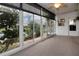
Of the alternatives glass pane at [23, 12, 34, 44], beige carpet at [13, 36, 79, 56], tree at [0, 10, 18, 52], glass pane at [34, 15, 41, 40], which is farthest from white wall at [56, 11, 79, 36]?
tree at [0, 10, 18, 52]

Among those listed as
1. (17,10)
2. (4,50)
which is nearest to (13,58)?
(4,50)

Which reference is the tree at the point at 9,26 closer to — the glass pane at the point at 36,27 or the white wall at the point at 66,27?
the glass pane at the point at 36,27

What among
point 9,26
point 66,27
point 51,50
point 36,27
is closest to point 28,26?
point 36,27

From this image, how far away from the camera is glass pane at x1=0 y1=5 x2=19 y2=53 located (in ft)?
16.5

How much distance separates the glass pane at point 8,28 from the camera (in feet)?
16.5

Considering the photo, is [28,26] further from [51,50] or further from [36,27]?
[51,50]

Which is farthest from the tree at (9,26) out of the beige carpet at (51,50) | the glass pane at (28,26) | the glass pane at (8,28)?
the glass pane at (28,26)

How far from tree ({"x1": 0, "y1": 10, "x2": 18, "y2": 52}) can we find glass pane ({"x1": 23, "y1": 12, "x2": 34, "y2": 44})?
99 cm

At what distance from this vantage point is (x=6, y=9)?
17.2 feet

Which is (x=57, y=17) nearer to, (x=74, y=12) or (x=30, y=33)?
(x=74, y=12)

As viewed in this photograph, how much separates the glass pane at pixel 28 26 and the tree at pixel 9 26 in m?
0.99

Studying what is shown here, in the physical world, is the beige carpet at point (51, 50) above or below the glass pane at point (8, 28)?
below

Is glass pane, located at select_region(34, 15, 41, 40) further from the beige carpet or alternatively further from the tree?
the tree

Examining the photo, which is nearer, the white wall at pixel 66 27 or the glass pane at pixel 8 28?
the glass pane at pixel 8 28
